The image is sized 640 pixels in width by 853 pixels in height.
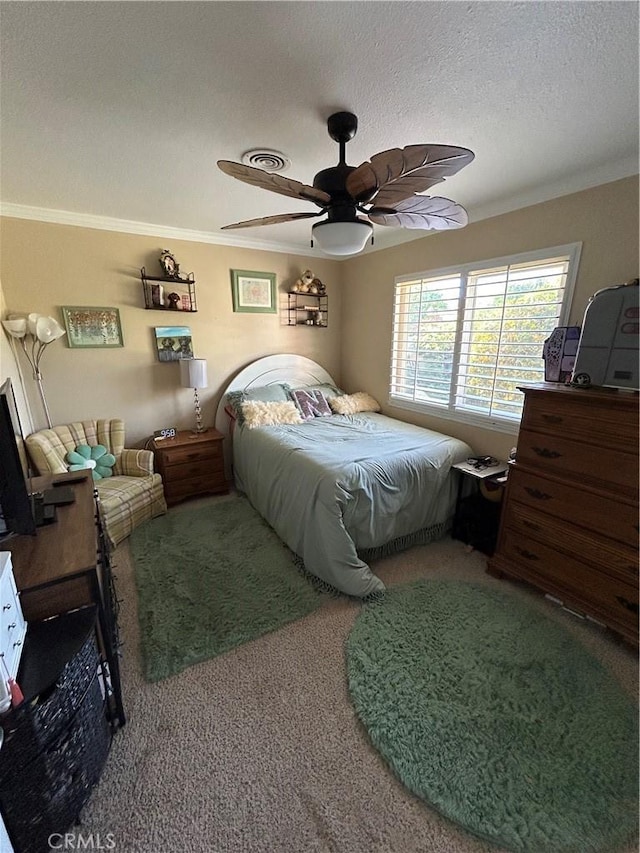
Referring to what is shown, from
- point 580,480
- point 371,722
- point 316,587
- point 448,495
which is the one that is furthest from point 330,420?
point 371,722

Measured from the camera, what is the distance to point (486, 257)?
8.46 feet

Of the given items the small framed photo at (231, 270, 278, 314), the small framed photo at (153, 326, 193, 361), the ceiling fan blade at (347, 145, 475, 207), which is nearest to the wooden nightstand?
the small framed photo at (153, 326, 193, 361)

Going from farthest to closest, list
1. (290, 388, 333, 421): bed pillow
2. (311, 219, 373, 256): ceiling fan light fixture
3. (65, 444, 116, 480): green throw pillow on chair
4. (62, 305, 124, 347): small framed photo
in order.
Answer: (290, 388, 333, 421): bed pillow → (62, 305, 124, 347): small framed photo → (65, 444, 116, 480): green throw pillow on chair → (311, 219, 373, 256): ceiling fan light fixture

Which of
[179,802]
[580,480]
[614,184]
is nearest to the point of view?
[179,802]

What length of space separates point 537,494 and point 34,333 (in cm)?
359

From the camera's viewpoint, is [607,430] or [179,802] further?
[607,430]

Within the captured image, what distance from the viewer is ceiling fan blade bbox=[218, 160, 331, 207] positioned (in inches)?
49.8

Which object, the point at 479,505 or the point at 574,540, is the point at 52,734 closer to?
the point at 574,540

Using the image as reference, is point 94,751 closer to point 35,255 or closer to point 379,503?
point 379,503

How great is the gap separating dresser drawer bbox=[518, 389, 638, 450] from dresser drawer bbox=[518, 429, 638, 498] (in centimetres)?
4

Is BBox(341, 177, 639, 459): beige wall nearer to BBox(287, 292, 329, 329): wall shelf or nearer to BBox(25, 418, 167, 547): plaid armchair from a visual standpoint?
BBox(287, 292, 329, 329): wall shelf

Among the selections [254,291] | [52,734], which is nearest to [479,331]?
[254,291]

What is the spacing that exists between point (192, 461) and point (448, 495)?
222cm

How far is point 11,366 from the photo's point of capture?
8.13ft
